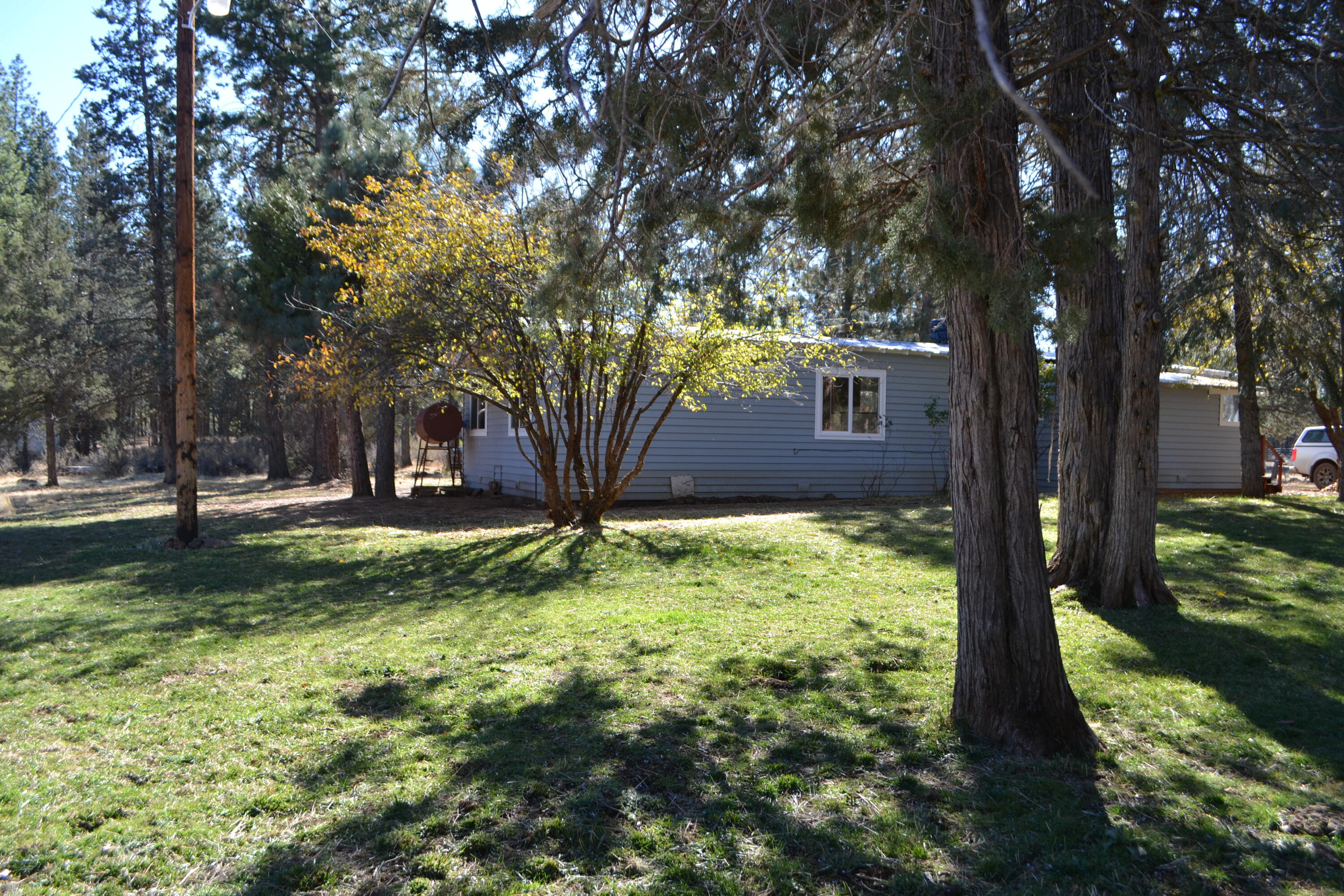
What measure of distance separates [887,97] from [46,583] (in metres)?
7.94

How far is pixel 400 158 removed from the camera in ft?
45.5

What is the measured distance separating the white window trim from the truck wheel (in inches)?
Result: 750

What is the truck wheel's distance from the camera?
20.6 metres

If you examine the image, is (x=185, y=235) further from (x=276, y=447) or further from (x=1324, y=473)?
(x=1324, y=473)

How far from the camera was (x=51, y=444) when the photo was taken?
2097 centimetres

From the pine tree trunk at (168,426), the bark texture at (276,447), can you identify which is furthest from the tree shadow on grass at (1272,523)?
the pine tree trunk at (168,426)

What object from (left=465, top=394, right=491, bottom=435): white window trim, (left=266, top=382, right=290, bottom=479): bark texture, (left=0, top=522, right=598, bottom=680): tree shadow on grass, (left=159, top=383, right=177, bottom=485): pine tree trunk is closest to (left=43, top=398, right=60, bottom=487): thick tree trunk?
(left=159, top=383, right=177, bottom=485): pine tree trunk

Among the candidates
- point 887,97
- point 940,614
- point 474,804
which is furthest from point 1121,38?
point 474,804

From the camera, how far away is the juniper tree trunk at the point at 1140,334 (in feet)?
19.5

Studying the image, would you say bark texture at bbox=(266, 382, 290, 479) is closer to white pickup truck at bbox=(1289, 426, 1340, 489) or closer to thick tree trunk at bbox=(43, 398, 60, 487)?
thick tree trunk at bbox=(43, 398, 60, 487)

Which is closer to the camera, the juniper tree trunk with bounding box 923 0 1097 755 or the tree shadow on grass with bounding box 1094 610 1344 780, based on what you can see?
the juniper tree trunk with bounding box 923 0 1097 755

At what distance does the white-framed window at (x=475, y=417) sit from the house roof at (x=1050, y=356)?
699 centimetres

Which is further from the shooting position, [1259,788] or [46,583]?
[46,583]

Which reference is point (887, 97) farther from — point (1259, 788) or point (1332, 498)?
point (1332, 498)
